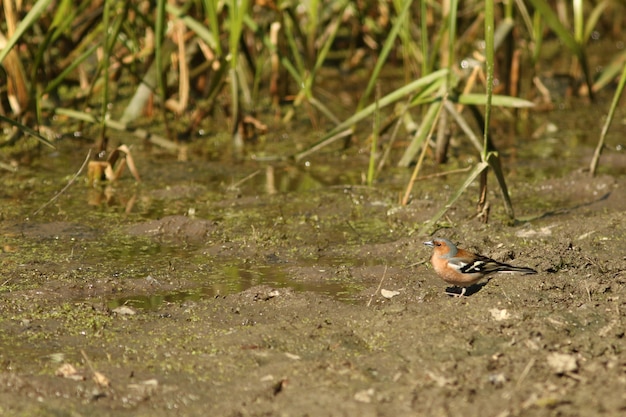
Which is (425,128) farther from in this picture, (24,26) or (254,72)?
(254,72)

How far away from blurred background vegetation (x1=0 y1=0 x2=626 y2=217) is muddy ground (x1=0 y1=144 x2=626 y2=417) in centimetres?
56

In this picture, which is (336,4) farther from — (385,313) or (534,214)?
(385,313)

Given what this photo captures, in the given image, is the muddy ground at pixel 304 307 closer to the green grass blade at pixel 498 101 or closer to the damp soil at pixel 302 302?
the damp soil at pixel 302 302

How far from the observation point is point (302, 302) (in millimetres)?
4656

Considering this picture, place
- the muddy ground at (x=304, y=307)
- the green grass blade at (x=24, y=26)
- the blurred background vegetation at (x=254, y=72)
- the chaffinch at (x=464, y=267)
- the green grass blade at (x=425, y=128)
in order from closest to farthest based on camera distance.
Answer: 1. the muddy ground at (x=304, y=307)
2. the chaffinch at (x=464, y=267)
3. the green grass blade at (x=425, y=128)
4. the green grass blade at (x=24, y=26)
5. the blurred background vegetation at (x=254, y=72)

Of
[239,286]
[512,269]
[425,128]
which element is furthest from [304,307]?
[425,128]

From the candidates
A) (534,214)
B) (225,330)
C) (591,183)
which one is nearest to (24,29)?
(225,330)

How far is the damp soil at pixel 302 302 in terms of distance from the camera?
3.58 m

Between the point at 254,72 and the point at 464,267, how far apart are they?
177 inches

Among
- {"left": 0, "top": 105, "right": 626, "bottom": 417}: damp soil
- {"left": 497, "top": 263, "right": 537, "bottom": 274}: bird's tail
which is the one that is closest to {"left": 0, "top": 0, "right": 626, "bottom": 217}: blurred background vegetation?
{"left": 0, "top": 105, "right": 626, "bottom": 417}: damp soil

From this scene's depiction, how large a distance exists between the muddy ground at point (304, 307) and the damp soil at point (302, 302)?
0.01m

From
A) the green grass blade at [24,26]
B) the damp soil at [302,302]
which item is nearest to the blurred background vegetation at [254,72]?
the green grass blade at [24,26]

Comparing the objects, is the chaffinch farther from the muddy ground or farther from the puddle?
the puddle

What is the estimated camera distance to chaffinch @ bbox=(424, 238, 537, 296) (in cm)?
468
